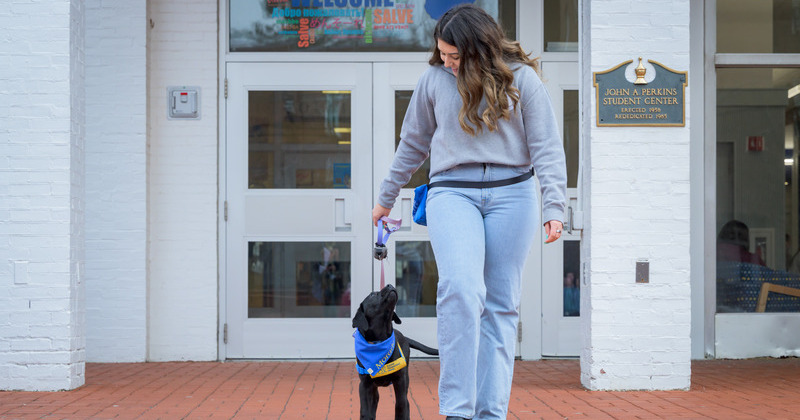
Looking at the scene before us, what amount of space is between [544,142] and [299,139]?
164 inches

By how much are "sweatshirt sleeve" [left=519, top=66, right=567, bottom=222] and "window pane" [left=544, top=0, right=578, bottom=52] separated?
13.2 feet

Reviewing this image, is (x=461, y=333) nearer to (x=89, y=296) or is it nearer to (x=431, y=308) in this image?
(x=431, y=308)

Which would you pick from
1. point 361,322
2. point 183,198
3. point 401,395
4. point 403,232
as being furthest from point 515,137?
point 183,198

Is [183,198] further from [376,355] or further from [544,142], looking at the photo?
[544,142]

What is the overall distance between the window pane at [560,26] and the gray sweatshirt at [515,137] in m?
3.98

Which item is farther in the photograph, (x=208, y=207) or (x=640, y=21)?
(x=208, y=207)

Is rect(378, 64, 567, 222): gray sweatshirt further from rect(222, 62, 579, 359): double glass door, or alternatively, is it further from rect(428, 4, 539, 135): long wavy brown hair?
rect(222, 62, 579, 359): double glass door

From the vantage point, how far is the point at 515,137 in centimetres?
343

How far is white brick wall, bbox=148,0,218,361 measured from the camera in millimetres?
7258

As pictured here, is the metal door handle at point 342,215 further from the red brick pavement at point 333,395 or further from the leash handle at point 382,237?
the leash handle at point 382,237

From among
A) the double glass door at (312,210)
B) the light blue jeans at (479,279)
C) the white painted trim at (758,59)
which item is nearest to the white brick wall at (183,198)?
the double glass door at (312,210)

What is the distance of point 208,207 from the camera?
727 cm

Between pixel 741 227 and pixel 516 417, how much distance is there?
11.5 feet

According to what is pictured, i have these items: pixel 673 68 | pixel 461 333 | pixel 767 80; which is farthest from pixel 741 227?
pixel 461 333
